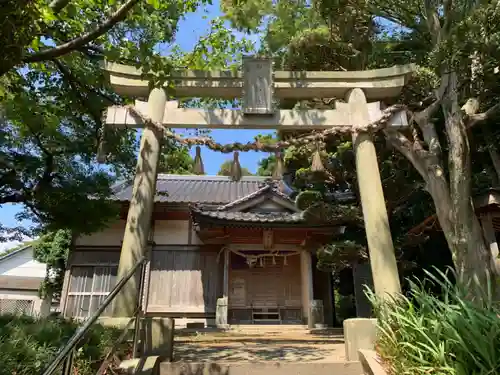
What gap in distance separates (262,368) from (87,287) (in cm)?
912

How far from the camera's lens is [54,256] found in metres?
12.1

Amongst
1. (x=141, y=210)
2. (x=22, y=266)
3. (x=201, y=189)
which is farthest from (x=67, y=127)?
(x=22, y=266)

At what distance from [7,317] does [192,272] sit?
7.28 metres

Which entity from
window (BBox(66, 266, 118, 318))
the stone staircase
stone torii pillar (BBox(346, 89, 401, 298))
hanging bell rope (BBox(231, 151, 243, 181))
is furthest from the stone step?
window (BBox(66, 266, 118, 318))

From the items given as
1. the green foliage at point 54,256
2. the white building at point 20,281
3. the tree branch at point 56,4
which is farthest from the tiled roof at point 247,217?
the white building at point 20,281

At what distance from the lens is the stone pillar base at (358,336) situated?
171 inches

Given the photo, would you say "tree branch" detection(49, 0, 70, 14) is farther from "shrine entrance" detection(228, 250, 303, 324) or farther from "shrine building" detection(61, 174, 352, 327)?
"shrine entrance" detection(228, 250, 303, 324)

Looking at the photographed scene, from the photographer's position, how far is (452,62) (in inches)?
231

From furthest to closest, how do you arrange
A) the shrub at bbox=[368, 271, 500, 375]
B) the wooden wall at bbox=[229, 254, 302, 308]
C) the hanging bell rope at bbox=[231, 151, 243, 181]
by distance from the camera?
the wooden wall at bbox=[229, 254, 302, 308]
the hanging bell rope at bbox=[231, 151, 243, 181]
the shrub at bbox=[368, 271, 500, 375]

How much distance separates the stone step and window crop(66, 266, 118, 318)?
7.98 metres

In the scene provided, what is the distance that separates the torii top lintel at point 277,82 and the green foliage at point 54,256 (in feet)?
25.6

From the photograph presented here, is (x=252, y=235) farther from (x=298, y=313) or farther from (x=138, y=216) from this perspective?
(x=138, y=216)

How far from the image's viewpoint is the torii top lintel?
6357mm

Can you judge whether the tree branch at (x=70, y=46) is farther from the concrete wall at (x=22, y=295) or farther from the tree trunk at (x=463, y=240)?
the concrete wall at (x=22, y=295)
